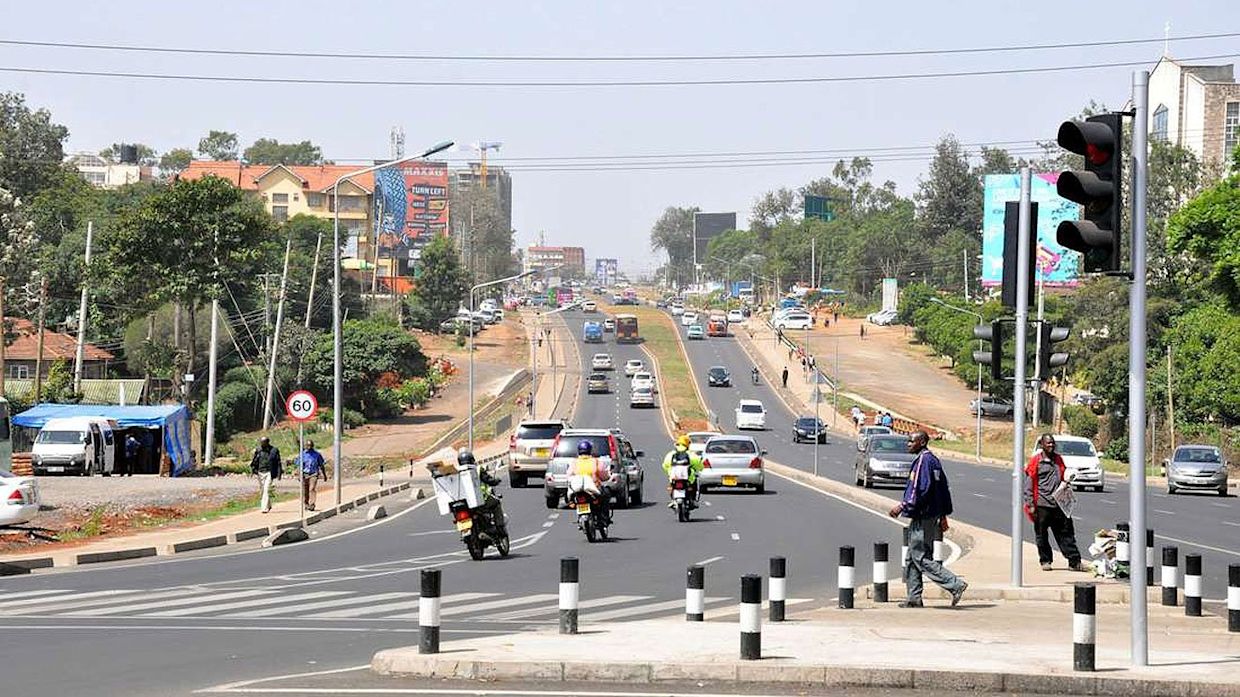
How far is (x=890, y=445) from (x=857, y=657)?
33.5m

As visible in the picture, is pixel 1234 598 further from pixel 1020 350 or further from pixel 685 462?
pixel 685 462

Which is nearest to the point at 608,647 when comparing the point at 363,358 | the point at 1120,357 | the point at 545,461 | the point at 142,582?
the point at 142,582

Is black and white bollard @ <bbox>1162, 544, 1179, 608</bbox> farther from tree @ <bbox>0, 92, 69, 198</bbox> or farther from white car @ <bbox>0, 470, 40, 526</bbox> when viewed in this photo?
tree @ <bbox>0, 92, 69, 198</bbox>

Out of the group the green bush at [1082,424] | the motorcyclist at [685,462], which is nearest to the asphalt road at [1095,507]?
the motorcyclist at [685,462]

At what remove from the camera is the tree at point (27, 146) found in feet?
429

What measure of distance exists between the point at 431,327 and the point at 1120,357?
7366 cm

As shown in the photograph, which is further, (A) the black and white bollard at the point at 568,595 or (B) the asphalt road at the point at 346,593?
(A) the black and white bollard at the point at 568,595

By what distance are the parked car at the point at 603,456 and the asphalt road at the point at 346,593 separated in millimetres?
1748

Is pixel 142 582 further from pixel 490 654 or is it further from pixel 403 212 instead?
pixel 403 212

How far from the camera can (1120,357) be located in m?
80.4

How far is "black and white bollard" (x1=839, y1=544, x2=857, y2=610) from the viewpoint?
57.3ft

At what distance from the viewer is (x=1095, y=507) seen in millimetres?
40688

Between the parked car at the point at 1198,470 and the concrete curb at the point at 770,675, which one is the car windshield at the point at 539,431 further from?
the concrete curb at the point at 770,675

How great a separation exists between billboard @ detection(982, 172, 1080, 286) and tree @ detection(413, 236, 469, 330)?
184ft
